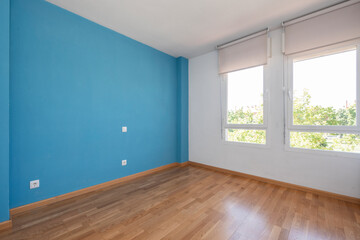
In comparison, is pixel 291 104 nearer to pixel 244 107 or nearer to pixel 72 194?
pixel 244 107

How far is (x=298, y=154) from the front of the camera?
109 inches

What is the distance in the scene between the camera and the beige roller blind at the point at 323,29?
7.48ft

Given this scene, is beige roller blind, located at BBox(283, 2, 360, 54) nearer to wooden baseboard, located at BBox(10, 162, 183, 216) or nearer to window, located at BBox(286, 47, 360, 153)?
window, located at BBox(286, 47, 360, 153)

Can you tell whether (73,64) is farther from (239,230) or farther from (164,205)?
(239,230)

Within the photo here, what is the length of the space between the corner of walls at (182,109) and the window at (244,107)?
3.70ft

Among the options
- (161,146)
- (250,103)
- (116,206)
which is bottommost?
(116,206)

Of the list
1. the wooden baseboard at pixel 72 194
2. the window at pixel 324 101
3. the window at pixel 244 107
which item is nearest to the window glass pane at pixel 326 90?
the window at pixel 324 101

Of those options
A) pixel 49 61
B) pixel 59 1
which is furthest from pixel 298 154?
pixel 59 1

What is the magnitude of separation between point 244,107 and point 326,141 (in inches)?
57.3

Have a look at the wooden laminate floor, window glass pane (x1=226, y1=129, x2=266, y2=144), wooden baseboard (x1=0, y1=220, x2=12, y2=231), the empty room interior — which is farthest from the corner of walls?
wooden baseboard (x1=0, y1=220, x2=12, y2=231)

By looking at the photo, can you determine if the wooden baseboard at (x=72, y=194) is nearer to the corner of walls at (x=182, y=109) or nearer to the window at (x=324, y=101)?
the corner of walls at (x=182, y=109)

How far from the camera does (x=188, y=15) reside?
2.60m

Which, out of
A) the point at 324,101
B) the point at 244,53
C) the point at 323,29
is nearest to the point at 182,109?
the point at 244,53

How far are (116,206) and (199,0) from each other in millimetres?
3140
